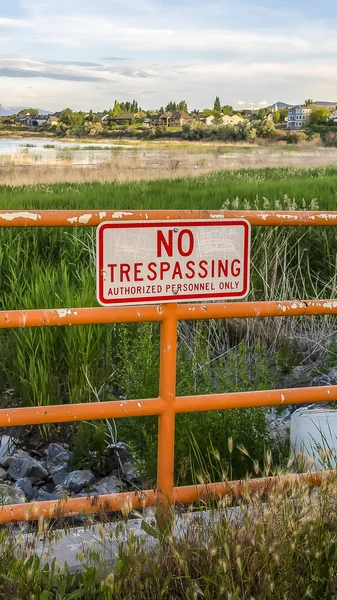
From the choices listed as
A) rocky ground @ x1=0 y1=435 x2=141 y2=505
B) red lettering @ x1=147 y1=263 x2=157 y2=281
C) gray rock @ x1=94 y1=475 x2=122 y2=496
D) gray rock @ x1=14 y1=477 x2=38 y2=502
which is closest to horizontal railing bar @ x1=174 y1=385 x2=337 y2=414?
red lettering @ x1=147 y1=263 x2=157 y2=281

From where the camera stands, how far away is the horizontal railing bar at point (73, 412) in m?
2.37

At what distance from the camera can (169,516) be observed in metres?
2.40

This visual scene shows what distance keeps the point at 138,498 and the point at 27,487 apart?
102cm

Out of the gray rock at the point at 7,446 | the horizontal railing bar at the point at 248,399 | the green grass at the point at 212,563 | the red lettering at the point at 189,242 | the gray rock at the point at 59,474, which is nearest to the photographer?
the green grass at the point at 212,563

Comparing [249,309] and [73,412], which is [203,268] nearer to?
[249,309]

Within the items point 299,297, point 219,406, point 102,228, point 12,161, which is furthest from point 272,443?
point 12,161

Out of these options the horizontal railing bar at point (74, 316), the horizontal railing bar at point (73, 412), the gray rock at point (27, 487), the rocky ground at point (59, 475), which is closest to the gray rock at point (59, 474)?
the rocky ground at point (59, 475)

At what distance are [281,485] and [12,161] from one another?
59.8 feet

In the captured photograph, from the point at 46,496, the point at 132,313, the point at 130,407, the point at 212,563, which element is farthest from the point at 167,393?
the point at 46,496

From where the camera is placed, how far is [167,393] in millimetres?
2471

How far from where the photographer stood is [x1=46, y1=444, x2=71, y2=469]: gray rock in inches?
144

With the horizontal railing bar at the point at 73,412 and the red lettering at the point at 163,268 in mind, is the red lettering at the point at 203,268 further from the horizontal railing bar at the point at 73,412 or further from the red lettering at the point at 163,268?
the horizontal railing bar at the point at 73,412

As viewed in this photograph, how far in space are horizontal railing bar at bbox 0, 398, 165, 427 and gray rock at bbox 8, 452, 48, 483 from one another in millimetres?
1180

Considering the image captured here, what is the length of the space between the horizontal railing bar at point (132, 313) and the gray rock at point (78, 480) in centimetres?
121
